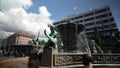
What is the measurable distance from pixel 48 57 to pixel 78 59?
2.42 m

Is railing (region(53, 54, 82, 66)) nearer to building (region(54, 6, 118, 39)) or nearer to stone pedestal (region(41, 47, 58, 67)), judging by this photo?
stone pedestal (region(41, 47, 58, 67))

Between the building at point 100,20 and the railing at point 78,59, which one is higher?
the building at point 100,20

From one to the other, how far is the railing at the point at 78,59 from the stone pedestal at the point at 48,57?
0.71 feet

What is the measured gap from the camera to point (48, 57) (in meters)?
8.03

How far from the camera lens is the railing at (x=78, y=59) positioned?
8.55 m

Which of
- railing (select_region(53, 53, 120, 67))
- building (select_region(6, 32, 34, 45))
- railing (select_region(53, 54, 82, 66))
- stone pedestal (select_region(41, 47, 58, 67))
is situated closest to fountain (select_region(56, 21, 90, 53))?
railing (select_region(53, 53, 120, 67))

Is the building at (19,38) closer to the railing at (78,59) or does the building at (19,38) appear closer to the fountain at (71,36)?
the fountain at (71,36)

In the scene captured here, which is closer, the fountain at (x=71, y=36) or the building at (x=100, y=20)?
the fountain at (x=71, y=36)

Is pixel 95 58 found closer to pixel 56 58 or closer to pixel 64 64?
pixel 64 64

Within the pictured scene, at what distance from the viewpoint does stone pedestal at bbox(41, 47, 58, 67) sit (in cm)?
803

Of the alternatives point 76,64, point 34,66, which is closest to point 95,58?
point 76,64

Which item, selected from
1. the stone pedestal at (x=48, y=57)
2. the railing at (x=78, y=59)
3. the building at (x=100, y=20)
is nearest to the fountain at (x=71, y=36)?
the railing at (x=78, y=59)

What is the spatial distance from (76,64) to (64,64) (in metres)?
0.96

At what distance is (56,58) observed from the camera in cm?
834
